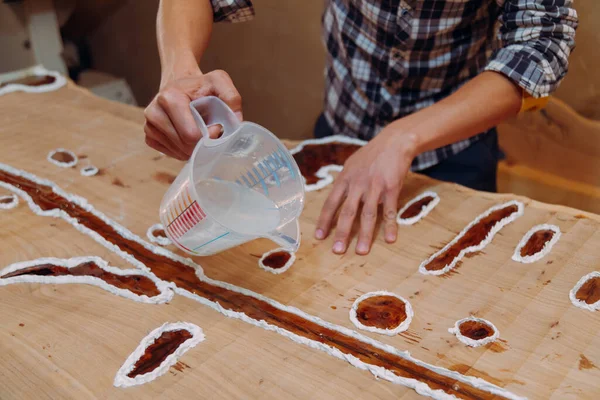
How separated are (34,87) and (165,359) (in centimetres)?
107

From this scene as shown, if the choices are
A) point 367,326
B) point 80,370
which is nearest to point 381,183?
point 367,326

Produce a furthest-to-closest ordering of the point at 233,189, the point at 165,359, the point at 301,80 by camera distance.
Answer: the point at 301,80, the point at 233,189, the point at 165,359

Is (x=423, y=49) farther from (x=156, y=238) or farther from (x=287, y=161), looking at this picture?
(x=156, y=238)

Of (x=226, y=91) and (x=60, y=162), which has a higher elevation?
(x=226, y=91)

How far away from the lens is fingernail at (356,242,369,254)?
35.9 inches

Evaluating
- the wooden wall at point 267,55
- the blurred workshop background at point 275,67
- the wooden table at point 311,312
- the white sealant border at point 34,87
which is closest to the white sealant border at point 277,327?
the wooden table at point 311,312

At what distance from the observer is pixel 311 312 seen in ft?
2.60

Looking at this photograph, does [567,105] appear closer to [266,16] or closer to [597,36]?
→ [597,36]

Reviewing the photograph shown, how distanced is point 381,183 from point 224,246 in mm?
290

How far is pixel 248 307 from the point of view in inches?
31.9

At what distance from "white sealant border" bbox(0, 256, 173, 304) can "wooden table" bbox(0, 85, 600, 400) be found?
0.04ft

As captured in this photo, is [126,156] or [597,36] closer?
[126,156]

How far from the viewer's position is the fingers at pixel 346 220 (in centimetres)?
92

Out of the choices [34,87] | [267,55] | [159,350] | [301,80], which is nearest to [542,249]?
[159,350]
